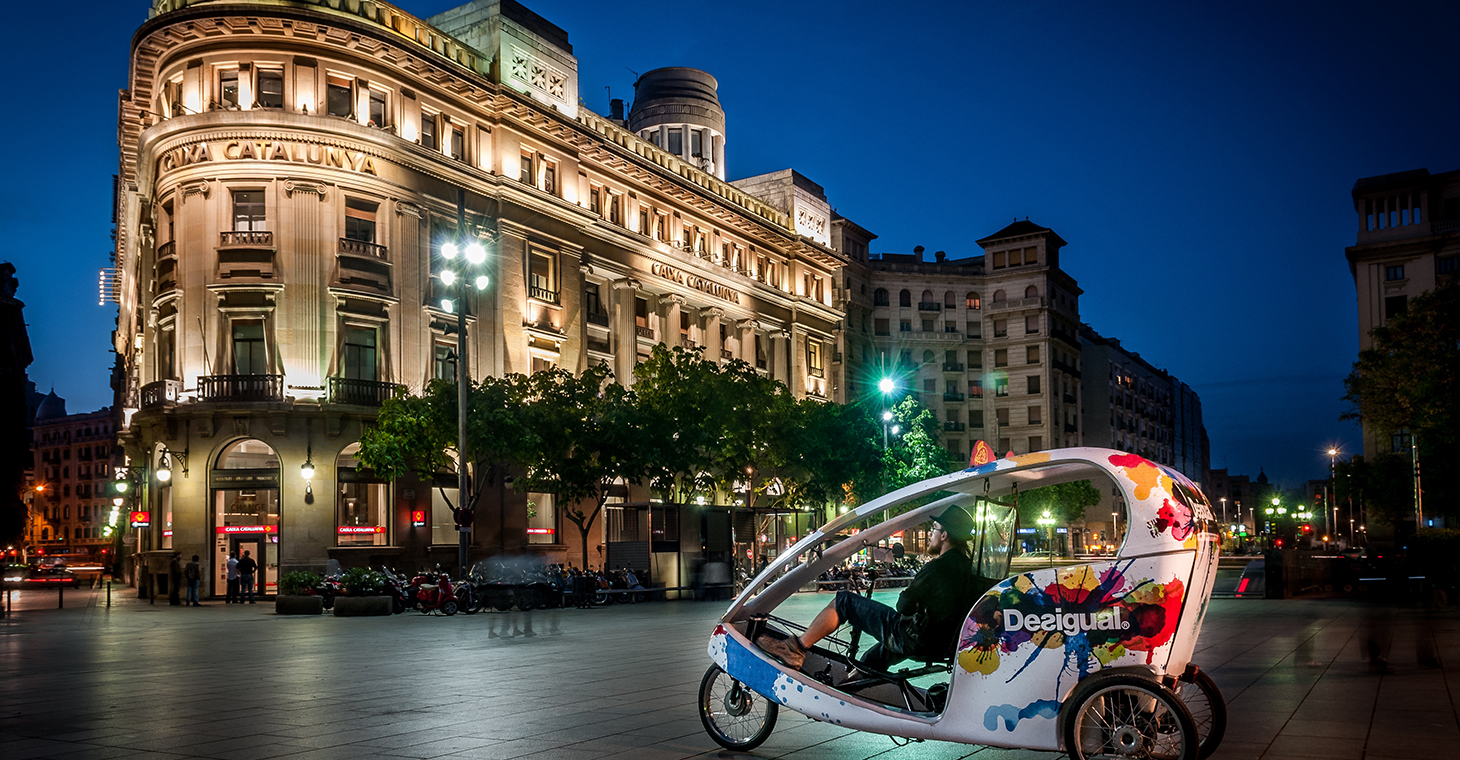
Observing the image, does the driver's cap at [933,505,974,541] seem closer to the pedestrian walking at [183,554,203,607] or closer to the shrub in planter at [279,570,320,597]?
the shrub in planter at [279,570,320,597]

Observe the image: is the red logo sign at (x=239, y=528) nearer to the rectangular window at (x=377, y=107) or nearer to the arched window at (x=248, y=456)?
the arched window at (x=248, y=456)

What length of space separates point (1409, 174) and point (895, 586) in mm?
60373

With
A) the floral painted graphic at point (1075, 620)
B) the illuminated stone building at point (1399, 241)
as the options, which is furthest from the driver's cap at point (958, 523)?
the illuminated stone building at point (1399, 241)

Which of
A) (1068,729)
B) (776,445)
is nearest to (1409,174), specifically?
(776,445)

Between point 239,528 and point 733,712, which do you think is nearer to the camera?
point 733,712

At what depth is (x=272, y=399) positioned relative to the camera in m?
37.8

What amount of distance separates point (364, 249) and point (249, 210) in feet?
12.4

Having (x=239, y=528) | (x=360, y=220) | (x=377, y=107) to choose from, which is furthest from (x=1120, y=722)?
(x=377, y=107)

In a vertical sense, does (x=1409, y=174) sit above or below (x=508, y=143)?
above

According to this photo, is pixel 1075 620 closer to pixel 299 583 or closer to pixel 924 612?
pixel 924 612

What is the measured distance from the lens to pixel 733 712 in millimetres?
8367

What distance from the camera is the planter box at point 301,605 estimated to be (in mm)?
28850

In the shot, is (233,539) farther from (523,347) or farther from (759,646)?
(759,646)

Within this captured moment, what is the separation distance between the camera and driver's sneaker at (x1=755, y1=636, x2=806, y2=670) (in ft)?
25.9
